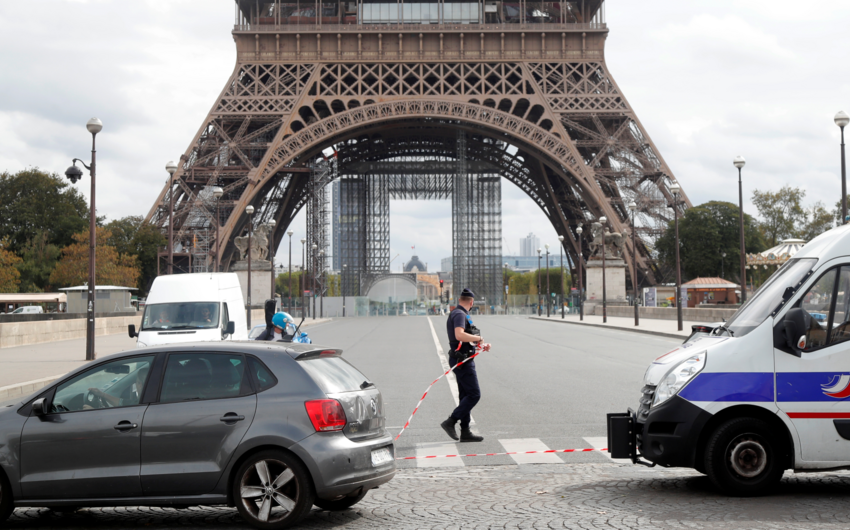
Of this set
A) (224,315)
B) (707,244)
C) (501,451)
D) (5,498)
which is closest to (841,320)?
(501,451)

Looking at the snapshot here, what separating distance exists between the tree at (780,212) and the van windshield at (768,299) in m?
81.1

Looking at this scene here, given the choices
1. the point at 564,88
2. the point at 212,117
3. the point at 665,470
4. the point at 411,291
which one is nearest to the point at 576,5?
the point at 564,88

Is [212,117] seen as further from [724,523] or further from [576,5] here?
[724,523]

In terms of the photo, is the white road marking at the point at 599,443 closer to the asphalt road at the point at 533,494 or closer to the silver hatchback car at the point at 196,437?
the asphalt road at the point at 533,494

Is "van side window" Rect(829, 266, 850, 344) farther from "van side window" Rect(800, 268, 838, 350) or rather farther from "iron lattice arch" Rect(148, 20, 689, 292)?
"iron lattice arch" Rect(148, 20, 689, 292)

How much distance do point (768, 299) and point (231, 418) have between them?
430cm

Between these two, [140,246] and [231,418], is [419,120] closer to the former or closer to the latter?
[140,246]

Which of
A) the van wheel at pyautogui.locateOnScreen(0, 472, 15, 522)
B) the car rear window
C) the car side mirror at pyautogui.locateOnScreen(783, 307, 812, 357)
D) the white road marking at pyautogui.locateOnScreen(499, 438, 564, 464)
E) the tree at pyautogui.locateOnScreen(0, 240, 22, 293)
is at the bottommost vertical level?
the white road marking at pyautogui.locateOnScreen(499, 438, 564, 464)

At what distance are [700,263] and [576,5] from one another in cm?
2363

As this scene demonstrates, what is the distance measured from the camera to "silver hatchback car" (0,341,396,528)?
18.2 ft

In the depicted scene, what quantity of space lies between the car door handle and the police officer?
11.4ft

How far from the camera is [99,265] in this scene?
60125 millimetres

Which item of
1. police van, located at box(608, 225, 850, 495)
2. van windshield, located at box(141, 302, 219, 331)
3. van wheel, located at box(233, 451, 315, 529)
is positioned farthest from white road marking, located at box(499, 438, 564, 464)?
van windshield, located at box(141, 302, 219, 331)

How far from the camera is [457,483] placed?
7164 mm
